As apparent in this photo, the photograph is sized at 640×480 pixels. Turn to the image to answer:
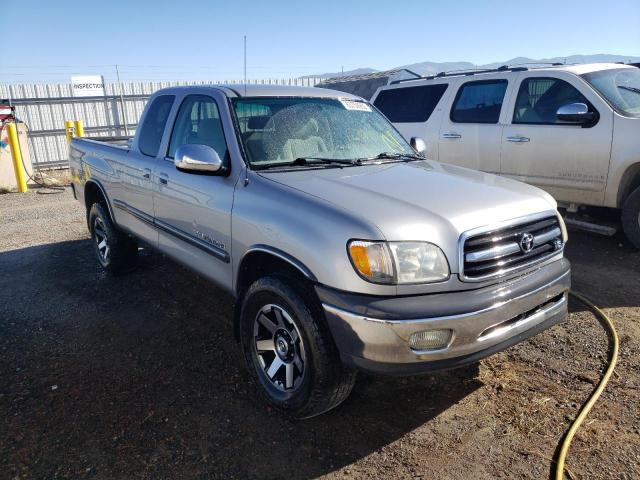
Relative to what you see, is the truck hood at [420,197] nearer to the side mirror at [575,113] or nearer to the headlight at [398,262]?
the headlight at [398,262]

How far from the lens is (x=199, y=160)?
317cm

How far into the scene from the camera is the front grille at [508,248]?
254 centimetres

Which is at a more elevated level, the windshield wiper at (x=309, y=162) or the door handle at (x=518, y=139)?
the windshield wiper at (x=309, y=162)

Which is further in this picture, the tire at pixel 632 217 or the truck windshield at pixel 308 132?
the tire at pixel 632 217

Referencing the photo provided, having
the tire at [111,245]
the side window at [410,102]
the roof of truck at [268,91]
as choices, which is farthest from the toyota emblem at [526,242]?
the side window at [410,102]

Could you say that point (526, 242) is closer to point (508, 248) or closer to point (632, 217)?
point (508, 248)

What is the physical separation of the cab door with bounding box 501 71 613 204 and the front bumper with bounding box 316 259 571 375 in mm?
3768

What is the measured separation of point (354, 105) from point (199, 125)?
1269mm

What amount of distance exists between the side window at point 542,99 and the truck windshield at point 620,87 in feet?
0.76

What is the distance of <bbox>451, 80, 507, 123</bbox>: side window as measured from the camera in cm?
643

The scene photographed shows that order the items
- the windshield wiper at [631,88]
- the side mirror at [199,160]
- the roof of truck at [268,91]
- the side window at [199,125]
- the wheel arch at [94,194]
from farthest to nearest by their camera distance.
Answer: the windshield wiper at [631,88] → the wheel arch at [94,194] → the roof of truck at [268,91] → the side window at [199,125] → the side mirror at [199,160]

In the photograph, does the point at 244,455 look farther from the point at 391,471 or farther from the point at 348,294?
the point at 348,294

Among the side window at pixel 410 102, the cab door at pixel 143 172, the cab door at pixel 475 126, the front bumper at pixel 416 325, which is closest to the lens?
the front bumper at pixel 416 325

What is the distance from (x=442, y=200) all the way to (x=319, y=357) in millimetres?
1086
